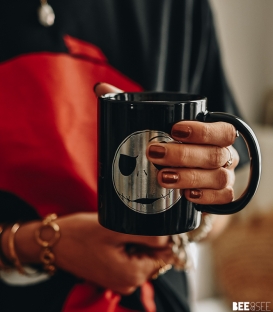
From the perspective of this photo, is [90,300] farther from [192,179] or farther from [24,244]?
[192,179]

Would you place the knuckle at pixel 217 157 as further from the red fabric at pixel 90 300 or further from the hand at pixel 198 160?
the red fabric at pixel 90 300

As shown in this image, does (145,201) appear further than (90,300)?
No

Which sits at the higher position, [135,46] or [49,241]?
[135,46]

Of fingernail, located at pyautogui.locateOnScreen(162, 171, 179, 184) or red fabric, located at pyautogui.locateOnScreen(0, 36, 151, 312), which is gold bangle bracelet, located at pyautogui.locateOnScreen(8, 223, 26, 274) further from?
fingernail, located at pyautogui.locateOnScreen(162, 171, 179, 184)

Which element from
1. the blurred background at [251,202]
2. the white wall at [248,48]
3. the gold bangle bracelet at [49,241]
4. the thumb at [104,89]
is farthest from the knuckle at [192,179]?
the white wall at [248,48]

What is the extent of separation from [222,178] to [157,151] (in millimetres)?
90

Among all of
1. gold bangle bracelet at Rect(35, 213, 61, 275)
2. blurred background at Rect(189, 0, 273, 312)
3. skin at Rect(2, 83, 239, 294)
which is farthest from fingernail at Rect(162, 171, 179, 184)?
blurred background at Rect(189, 0, 273, 312)

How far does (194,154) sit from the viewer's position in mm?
472

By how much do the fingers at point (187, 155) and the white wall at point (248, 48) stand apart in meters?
1.58

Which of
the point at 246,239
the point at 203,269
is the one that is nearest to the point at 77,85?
the point at 246,239

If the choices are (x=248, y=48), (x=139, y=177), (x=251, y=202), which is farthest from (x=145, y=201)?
(x=248, y=48)

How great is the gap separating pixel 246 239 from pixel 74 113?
127cm

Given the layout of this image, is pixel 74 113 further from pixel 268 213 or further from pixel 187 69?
pixel 268 213

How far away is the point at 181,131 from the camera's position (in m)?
0.46
